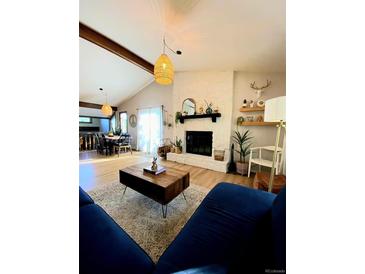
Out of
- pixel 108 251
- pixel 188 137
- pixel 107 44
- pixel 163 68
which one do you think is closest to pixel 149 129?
pixel 188 137

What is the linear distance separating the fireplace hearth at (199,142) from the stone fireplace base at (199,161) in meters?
0.18

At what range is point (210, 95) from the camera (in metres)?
3.94

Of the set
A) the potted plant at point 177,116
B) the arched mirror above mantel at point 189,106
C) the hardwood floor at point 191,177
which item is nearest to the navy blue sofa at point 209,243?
the hardwood floor at point 191,177

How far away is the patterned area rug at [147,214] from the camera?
1.38m

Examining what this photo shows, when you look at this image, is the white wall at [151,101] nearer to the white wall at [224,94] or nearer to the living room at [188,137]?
the living room at [188,137]

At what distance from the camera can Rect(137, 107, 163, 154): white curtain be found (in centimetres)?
558

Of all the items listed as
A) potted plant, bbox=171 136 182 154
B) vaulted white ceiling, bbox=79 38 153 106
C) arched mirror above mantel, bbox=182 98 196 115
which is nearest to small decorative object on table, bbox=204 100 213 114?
arched mirror above mantel, bbox=182 98 196 115

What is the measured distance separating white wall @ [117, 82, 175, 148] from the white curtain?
0.81 feet

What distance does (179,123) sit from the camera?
4445 millimetres

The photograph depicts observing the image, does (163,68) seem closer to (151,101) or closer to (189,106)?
(189,106)

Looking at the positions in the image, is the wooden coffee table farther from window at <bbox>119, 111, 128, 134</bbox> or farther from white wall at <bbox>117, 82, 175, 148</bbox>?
window at <bbox>119, 111, 128, 134</bbox>
